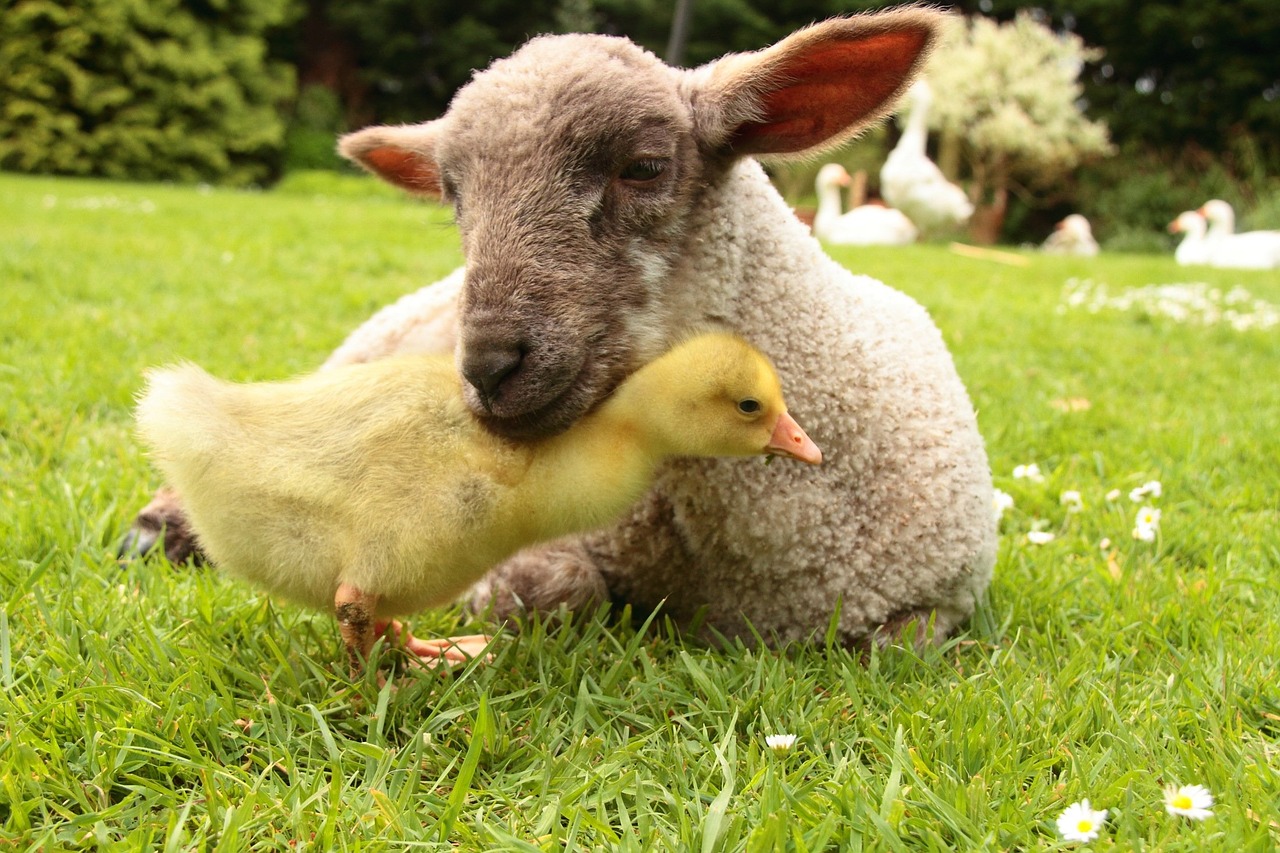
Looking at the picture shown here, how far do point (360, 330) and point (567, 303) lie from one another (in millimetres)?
1547

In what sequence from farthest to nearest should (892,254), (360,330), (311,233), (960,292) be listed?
(892,254) < (311,233) < (960,292) < (360,330)

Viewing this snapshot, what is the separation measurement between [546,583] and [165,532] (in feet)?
3.46

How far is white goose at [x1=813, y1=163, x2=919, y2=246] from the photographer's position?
14727 mm

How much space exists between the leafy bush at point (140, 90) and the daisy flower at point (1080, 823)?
21.2 metres

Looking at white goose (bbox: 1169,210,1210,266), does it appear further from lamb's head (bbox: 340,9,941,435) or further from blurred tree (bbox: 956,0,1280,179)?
lamb's head (bbox: 340,9,941,435)

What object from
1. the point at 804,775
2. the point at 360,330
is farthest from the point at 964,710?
the point at 360,330

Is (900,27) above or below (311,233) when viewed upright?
above

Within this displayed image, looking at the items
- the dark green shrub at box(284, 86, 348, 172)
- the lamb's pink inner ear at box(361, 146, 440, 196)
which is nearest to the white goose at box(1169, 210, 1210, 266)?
the lamb's pink inner ear at box(361, 146, 440, 196)

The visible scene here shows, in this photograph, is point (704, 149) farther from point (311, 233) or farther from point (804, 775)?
point (311, 233)

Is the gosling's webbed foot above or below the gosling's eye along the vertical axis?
below

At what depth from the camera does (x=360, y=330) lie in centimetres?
350

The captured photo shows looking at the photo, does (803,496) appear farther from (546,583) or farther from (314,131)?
(314,131)

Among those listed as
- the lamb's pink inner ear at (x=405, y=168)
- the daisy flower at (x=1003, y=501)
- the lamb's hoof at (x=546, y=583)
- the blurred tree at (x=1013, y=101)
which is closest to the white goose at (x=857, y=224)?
the blurred tree at (x=1013, y=101)

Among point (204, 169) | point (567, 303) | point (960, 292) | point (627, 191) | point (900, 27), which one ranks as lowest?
point (204, 169)
